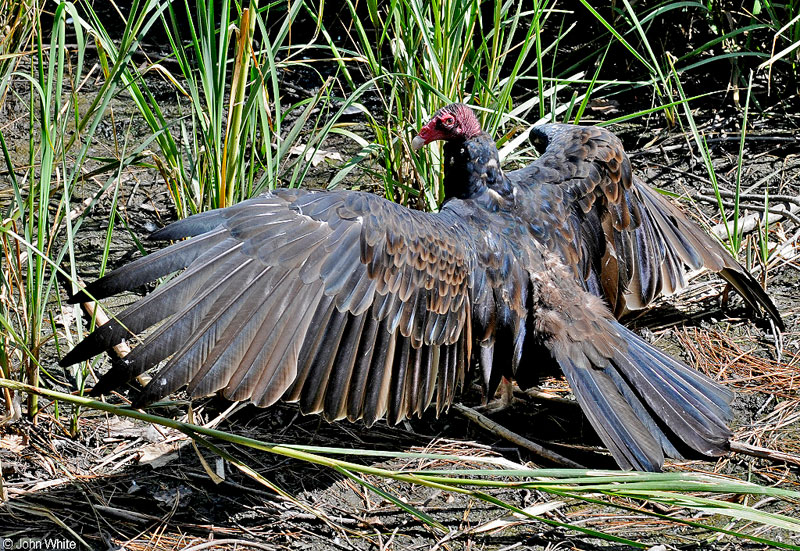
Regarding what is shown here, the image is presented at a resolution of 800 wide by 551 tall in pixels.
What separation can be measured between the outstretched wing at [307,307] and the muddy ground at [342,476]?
367 mm

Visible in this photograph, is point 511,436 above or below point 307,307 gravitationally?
below

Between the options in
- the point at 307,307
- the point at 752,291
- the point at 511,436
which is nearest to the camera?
the point at 307,307

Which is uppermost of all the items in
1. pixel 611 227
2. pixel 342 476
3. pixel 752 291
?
pixel 611 227

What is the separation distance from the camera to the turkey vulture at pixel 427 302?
2.47 metres

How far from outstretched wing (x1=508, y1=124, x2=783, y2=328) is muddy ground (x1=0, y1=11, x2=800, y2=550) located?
0.88 feet

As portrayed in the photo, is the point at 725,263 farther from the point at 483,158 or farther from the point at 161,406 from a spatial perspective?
the point at 161,406

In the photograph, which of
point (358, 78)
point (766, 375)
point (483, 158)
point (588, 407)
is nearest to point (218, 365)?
point (588, 407)

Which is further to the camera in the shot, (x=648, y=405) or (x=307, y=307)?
(x=648, y=405)

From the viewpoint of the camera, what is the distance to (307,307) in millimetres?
2646

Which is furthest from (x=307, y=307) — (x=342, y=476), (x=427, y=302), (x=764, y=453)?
(x=764, y=453)

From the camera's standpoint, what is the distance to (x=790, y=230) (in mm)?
4355

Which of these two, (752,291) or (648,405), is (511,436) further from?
(752,291)

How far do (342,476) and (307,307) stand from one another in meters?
0.74

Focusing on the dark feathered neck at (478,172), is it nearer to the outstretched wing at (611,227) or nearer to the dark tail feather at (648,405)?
the outstretched wing at (611,227)
